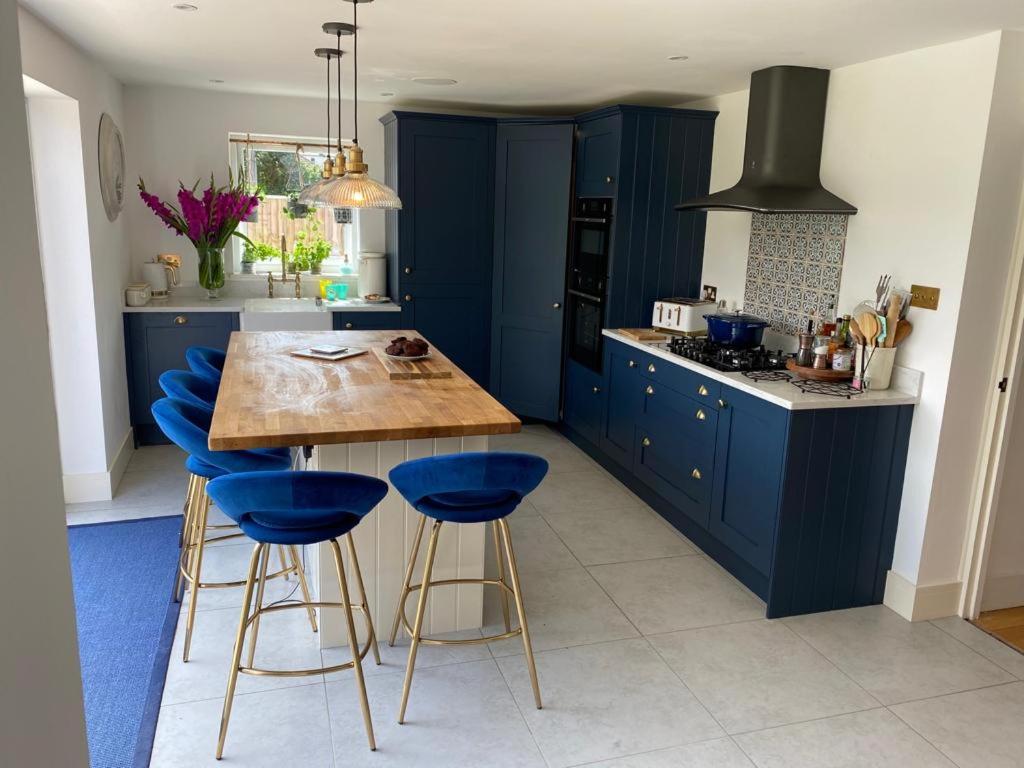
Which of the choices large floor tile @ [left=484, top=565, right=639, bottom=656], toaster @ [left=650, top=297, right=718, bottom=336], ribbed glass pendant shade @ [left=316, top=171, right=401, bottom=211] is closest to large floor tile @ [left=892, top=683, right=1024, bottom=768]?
large floor tile @ [left=484, top=565, right=639, bottom=656]

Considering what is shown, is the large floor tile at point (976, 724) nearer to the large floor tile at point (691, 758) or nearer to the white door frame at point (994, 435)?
the white door frame at point (994, 435)

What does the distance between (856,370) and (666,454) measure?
3.92 ft

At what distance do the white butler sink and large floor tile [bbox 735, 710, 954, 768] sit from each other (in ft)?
12.9

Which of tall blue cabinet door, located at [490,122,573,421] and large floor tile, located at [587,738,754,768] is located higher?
tall blue cabinet door, located at [490,122,573,421]

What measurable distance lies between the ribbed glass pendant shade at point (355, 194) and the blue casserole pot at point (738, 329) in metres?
1.93

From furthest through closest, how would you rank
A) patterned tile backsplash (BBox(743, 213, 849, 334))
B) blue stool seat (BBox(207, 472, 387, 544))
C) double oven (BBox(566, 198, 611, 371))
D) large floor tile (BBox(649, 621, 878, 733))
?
double oven (BBox(566, 198, 611, 371)) < patterned tile backsplash (BBox(743, 213, 849, 334)) < large floor tile (BBox(649, 621, 878, 733)) < blue stool seat (BBox(207, 472, 387, 544))

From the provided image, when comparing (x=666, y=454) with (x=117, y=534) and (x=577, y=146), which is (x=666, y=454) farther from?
(x=117, y=534)

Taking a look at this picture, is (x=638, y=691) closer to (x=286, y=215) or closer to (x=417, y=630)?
(x=417, y=630)

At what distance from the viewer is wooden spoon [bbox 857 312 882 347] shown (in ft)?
11.2

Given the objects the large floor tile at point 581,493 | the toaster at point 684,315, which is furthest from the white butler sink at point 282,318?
the toaster at point 684,315

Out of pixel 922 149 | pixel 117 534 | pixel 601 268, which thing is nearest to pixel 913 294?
pixel 922 149

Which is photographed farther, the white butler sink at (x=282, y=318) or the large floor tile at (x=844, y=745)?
the white butler sink at (x=282, y=318)

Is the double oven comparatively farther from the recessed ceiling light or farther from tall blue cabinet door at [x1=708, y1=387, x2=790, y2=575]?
tall blue cabinet door at [x1=708, y1=387, x2=790, y2=575]

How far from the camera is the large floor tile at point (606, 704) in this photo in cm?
257
